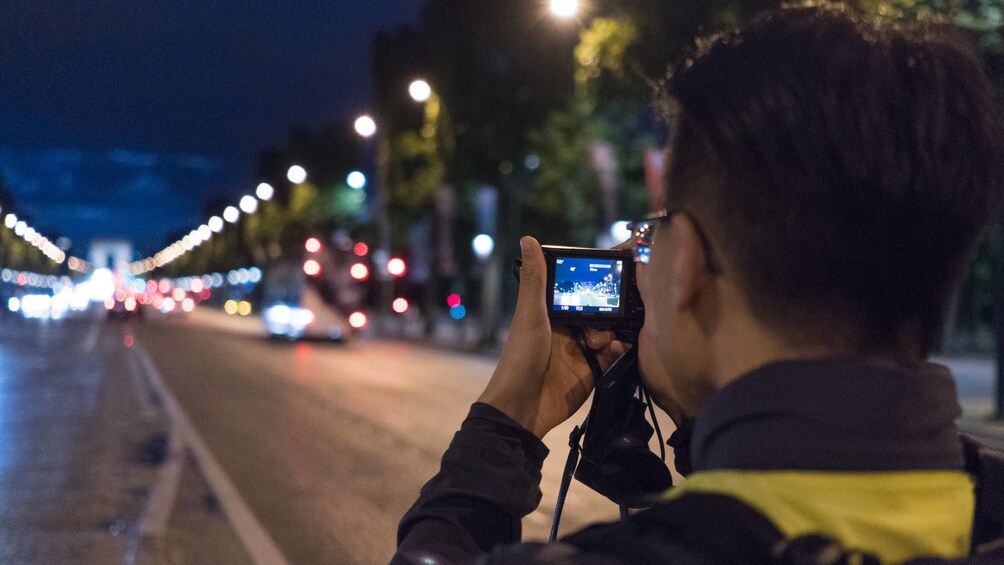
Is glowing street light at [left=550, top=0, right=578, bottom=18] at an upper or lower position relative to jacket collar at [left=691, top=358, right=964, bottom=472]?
upper

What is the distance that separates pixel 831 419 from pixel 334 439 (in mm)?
12069

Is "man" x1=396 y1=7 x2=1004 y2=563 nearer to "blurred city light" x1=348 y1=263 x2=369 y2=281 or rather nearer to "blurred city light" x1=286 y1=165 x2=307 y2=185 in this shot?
"blurred city light" x1=348 y1=263 x2=369 y2=281

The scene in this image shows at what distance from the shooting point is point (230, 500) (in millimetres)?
9031

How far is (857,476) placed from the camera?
123 cm

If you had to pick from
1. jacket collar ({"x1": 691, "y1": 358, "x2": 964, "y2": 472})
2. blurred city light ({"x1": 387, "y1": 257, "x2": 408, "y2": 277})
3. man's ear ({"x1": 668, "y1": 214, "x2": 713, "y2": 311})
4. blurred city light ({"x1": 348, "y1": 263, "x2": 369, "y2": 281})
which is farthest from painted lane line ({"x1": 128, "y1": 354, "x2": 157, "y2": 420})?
blurred city light ({"x1": 387, "y1": 257, "x2": 408, "y2": 277})

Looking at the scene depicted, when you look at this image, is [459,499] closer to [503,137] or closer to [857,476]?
[857,476]

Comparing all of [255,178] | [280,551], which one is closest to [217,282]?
[255,178]

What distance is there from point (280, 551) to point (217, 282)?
16359cm

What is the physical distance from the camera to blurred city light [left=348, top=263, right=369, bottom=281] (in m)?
40.0

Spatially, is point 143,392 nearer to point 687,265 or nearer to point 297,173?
point 687,265

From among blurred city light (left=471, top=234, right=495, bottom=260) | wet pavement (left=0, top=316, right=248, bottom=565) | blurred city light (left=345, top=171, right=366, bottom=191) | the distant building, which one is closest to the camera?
wet pavement (left=0, top=316, right=248, bottom=565)

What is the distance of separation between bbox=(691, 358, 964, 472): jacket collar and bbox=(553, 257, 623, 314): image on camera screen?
2.03 ft

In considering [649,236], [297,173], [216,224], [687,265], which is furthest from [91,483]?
[216,224]

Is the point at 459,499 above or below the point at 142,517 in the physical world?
above
